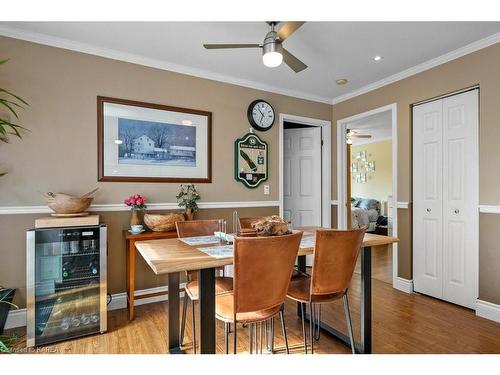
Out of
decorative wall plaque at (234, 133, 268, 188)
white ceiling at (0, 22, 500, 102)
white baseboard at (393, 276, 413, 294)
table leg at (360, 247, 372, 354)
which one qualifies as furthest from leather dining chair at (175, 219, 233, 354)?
white baseboard at (393, 276, 413, 294)

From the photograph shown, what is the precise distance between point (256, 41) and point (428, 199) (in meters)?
2.45

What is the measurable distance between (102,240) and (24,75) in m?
1.61

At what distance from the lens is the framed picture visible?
9.09ft

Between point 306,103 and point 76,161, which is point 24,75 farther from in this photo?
point 306,103

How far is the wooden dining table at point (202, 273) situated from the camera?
4.54 ft

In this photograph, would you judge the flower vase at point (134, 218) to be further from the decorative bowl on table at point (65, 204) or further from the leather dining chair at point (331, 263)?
the leather dining chair at point (331, 263)

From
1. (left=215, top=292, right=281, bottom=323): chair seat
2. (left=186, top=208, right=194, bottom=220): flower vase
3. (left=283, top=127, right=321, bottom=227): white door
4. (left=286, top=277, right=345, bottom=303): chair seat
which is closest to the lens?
(left=215, top=292, right=281, bottom=323): chair seat

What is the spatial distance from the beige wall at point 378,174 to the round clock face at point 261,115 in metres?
4.94

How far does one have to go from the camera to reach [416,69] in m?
3.13

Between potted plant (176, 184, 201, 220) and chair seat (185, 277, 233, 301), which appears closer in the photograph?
chair seat (185, 277, 233, 301)

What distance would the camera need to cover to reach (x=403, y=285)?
3258mm

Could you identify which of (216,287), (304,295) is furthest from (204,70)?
(304,295)

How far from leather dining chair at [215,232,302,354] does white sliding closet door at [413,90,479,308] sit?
2238mm

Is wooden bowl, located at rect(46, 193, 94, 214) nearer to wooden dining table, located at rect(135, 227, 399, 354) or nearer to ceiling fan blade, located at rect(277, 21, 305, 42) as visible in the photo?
wooden dining table, located at rect(135, 227, 399, 354)
